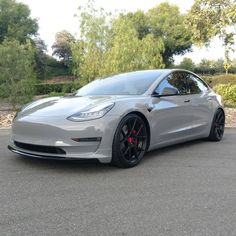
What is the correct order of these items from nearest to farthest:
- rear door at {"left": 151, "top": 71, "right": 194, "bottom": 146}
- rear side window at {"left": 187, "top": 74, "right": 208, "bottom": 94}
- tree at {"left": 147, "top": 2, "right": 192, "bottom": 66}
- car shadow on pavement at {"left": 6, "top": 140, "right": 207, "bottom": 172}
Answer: car shadow on pavement at {"left": 6, "top": 140, "right": 207, "bottom": 172} < rear door at {"left": 151, "top": 71, "right": 194, "bottom": 146} < rear side window at {"left": 187, "top": 74, "right": 208, "bottom": 94} < tree at {"left": 147, "top": 2, "right": 192, "bottom": 66}

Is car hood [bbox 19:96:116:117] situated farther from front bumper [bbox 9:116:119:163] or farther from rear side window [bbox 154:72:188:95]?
rear side window [bbox 154:72:188:95]

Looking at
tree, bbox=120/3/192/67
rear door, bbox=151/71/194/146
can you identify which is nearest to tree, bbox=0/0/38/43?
tree, bbox=120/3/192/67

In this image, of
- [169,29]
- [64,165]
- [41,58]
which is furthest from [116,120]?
[169,29]

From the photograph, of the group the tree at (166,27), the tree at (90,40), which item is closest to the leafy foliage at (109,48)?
the tree at (90,40)

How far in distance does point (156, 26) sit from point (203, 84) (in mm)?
65098

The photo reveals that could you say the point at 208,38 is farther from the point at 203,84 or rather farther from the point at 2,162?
the point at 2,162

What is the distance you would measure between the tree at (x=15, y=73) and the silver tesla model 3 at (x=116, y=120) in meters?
6.11

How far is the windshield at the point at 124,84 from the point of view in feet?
19.1

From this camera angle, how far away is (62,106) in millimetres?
5117

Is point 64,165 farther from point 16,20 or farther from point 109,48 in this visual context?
point 16,20

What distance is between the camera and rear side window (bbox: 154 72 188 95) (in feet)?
19.3

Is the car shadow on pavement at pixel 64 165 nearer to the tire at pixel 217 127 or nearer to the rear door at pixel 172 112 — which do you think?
the rear door at pixel 172 112

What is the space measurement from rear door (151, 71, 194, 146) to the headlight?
2.91 feet

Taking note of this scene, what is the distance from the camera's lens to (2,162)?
5.35 meters
